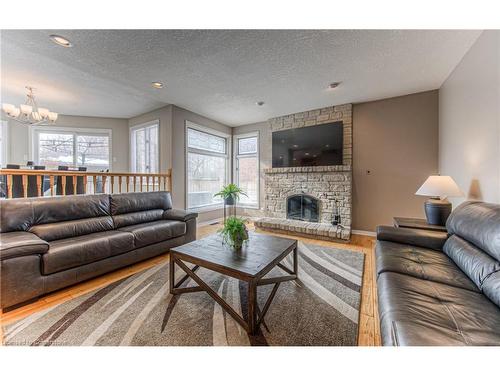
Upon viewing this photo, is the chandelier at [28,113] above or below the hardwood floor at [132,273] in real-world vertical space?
above

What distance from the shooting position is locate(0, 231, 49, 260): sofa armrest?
64.2 inches

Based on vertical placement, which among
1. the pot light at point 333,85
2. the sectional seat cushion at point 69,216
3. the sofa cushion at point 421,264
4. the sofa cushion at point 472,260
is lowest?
the sofa cushion at point 421,264

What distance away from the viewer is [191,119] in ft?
14.7

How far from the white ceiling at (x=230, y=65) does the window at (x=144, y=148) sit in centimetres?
88

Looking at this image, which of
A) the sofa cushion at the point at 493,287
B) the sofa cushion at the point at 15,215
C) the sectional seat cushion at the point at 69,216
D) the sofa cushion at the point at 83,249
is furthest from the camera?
the sectional seat cushion at the point at 69,216

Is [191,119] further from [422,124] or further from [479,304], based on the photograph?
[479,304]

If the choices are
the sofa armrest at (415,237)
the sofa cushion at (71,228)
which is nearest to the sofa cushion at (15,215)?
the sofa cushion at (71,228)

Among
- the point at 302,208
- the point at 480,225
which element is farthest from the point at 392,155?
the point at 480,225

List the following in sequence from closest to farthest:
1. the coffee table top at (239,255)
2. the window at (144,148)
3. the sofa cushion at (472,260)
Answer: the sofa cushion at (472,260)
the coffee table top at (239,255)
the window at (144,148)

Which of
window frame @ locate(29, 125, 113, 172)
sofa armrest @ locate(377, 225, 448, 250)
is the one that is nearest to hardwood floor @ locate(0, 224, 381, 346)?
sofa armrest @ locate(377, 225, 448, 250)

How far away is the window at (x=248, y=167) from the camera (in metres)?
5.37

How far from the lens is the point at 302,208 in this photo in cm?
446

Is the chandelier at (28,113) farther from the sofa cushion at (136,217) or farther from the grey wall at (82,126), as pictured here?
the sofa cushion at (136,217)

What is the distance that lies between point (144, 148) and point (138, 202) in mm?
2251
